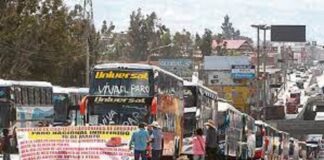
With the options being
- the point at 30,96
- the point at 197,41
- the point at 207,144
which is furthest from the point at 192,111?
the point at 197,41

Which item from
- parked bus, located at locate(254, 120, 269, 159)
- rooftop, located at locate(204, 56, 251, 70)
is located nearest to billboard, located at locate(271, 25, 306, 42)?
rooftop, located at locate(204, 56, 251, 70)

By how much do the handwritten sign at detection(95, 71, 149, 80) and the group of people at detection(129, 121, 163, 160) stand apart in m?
3.10

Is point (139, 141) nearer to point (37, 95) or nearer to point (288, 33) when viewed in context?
point (37, 95)

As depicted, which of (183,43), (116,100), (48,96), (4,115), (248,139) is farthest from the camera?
(183,43)

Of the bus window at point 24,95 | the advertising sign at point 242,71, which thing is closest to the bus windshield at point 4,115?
the bus window at point 24,95

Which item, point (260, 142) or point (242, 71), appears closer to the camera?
point (260, 142)

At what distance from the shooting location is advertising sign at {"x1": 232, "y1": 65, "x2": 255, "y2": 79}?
10306 centimetres

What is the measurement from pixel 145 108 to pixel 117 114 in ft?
3.65

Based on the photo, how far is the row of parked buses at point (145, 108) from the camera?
29.3 metres

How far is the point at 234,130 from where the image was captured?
4153 centimetres

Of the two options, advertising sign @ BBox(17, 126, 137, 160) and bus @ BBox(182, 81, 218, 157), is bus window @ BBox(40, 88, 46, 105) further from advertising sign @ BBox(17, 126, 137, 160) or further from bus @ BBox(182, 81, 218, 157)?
advertising sign @ BBox(17, 126, 137, 160)

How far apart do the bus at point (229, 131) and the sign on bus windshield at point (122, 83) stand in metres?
10.3

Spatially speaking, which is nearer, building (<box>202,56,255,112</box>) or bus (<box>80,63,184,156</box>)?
bus (<box>80,63,184,156</box>)

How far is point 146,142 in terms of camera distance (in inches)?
926
